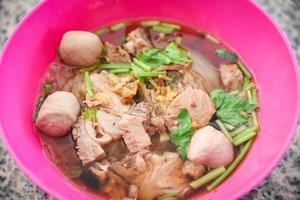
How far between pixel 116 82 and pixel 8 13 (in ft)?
2.74

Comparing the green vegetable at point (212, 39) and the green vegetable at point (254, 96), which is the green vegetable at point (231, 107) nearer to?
the green vegetable at point (254, 96)

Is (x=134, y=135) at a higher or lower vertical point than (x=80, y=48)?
lower

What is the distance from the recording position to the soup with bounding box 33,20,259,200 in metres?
1.57

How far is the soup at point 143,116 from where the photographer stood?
5.15 ft

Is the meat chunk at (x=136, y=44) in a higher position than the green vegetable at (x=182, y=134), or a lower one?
higher

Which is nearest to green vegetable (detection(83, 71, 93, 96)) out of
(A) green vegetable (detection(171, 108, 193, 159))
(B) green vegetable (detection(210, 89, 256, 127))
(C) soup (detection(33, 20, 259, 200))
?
(C) soup (detection(33, 20, 259, 200))

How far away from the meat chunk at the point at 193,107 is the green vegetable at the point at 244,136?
0.39 feet

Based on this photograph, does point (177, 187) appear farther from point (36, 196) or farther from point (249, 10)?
point (249, 10)

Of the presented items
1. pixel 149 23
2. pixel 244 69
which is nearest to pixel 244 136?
pixel 244 69

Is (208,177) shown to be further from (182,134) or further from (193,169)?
(182,134)

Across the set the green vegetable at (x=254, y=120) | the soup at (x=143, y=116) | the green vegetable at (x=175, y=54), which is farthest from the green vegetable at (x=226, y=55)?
the green vegetable at (x=254, y=120)

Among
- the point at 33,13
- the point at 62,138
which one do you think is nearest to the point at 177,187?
the point at 62,138

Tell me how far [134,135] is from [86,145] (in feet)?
0.55

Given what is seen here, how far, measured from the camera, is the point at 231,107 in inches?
66.0
